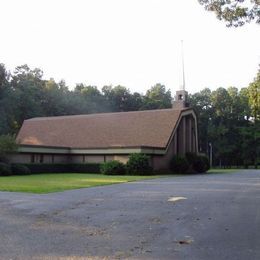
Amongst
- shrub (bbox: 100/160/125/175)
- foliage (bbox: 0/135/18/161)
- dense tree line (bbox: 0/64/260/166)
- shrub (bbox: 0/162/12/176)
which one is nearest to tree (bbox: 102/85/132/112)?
dense tree line (bbox: 0/64/260/166)

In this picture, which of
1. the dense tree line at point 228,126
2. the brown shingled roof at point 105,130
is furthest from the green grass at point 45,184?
the dense tree line at point 228,126

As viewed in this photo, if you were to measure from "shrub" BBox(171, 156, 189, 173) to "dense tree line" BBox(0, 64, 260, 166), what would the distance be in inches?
1072

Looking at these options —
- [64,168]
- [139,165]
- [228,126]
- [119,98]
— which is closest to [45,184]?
[139,165]

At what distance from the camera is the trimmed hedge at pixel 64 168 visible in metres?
42.5

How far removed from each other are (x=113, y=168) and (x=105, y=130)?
10.0 m

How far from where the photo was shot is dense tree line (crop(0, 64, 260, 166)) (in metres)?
73.6

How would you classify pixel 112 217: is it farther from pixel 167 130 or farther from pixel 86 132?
pixel 86 132

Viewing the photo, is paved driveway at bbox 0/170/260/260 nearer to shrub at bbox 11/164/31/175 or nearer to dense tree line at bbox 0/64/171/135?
shrub at bbox 11/164/31/175

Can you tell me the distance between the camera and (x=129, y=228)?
34.7ft

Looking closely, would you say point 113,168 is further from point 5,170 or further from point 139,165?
point 5,170

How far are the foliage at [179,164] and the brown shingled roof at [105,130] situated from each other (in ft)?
8.16

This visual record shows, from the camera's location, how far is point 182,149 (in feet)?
169

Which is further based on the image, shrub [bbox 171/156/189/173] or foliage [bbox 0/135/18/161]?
shrub [bbox 171/156/189/173]

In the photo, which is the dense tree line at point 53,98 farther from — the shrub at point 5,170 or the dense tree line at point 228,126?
the shrub at point 5,170
